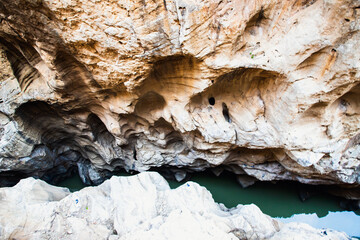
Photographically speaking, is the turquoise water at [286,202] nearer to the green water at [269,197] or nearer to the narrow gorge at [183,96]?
the green water at [269,197]

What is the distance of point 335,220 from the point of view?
13.2 ft

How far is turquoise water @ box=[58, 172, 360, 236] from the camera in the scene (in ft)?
13.2

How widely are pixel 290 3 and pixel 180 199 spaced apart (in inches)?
120

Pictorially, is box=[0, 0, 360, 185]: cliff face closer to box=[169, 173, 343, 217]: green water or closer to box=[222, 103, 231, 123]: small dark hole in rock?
box=[222, 103, 231, 123]: small dark hole in rock

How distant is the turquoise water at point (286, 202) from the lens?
403 centimetres

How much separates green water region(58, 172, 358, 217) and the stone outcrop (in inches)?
61.7

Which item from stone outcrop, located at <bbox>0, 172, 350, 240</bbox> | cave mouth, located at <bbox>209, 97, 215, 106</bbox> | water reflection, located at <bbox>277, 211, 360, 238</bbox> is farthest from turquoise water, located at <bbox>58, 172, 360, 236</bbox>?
cave mouth, located at <bbox>209, 97, 215, 106</bbox>

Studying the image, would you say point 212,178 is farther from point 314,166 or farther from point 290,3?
point 290,3

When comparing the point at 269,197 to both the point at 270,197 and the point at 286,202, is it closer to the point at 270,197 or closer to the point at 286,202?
the point at 270,197

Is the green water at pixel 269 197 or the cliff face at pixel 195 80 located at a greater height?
the cliff face at pixel 195 80

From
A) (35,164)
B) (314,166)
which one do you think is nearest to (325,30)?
(314,166)

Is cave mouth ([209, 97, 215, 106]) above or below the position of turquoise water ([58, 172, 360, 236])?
above

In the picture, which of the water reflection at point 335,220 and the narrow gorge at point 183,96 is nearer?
the narrow gorge at point 183,96

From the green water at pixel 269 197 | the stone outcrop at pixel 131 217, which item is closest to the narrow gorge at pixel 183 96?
the stone outcrop at pixel 131 217
